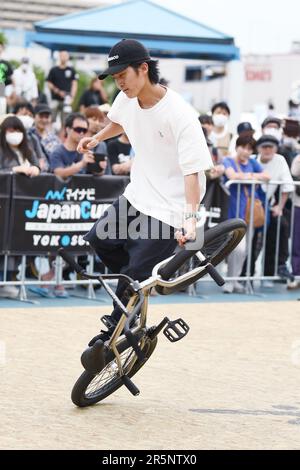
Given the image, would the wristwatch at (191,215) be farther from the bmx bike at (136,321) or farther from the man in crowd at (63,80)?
the man in crowd at (63,80)

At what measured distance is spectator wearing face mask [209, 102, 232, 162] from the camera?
13664 millimetres

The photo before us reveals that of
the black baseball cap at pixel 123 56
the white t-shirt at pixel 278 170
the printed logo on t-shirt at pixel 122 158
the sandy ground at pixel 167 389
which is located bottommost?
the sandy ground at pixel 167 389

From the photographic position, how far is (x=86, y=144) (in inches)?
255

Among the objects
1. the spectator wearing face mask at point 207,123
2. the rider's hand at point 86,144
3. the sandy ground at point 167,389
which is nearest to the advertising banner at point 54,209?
the sandy ground at point 167,389

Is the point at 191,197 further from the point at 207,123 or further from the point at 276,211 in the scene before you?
the point at 207,123

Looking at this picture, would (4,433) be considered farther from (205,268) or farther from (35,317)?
(35,317)

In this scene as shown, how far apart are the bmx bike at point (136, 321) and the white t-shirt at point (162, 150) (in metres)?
0.27

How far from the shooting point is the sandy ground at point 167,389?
5.50 metres

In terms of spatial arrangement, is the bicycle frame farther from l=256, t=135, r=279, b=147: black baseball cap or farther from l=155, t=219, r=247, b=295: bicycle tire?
l=256, t=135, r=279, b=147: black baseball cap

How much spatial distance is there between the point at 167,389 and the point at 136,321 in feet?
2.61

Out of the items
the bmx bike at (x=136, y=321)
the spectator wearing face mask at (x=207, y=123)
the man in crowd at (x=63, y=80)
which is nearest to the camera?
the bmx bike at (x=136, y=321)

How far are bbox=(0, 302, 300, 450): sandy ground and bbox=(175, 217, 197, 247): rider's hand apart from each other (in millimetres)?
1020
